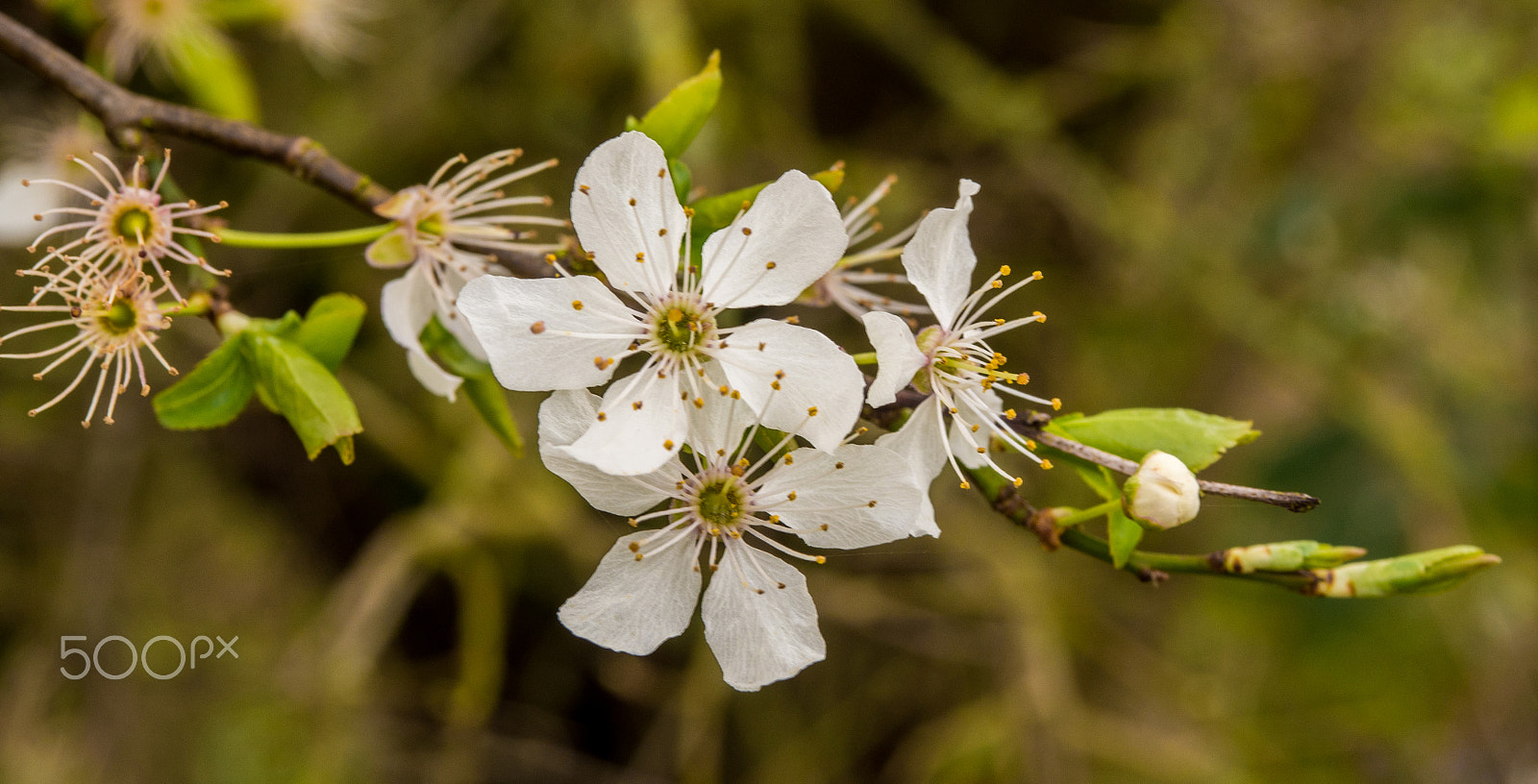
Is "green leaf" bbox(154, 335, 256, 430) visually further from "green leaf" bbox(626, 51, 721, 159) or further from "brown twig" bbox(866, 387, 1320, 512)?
"brown twig" bbox(866, 387, 1320, 512)

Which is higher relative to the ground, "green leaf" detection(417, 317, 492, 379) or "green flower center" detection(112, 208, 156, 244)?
"green flower center" detection(112, 208, 156, 244)

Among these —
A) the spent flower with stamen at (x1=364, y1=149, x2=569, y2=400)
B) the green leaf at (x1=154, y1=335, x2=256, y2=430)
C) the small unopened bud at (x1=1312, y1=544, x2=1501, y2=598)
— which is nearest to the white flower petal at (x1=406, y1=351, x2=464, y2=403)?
the spent flower with stamen at (x1=364, y1=149, x2=569, y2=400)

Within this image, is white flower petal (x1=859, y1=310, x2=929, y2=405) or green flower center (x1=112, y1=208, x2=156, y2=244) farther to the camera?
green flower center (x1=112, y1=208, x2=156, y2=244)

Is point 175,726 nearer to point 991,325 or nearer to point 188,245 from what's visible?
point 188,245

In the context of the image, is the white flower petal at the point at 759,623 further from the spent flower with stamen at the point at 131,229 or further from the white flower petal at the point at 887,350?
the spent flower with stamen at the point at 131,229

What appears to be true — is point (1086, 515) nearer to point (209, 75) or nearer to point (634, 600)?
point (634, 600)

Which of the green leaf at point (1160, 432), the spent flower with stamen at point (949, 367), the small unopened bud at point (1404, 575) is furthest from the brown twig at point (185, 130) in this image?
the small unopened bud at point (1404, 575)

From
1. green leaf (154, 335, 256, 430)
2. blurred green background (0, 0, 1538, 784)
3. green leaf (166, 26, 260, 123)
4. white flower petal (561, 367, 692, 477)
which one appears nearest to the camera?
white flower petal (561, 367, 692, 477)
